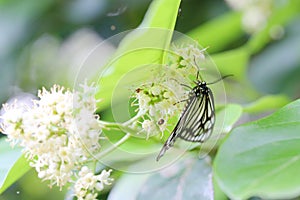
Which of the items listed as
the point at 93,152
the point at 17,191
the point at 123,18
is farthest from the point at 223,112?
the point at 123,18

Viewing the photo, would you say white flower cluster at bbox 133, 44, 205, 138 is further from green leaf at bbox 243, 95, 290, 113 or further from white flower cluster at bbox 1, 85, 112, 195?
green leaf at bbox 243, 95, 290, 113

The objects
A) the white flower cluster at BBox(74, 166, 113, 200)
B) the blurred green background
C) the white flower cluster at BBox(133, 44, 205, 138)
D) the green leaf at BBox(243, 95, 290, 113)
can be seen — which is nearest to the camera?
the white flower cluster at BBox(133, 44, 205, 138)

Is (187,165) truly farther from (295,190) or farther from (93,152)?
(295,190)

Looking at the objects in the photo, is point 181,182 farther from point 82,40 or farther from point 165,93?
point 82,40

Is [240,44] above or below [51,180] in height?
below

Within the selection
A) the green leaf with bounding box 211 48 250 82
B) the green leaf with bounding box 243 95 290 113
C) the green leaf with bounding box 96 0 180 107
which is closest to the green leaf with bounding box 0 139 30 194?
the green leaf with bounding box 96 0 180 107

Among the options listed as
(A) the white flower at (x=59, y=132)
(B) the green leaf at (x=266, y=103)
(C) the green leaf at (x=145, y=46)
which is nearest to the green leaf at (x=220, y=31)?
(B) the green leaf at (x=266, y=103)

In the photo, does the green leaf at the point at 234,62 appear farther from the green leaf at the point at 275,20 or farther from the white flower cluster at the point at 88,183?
the white flower cluster at the point at 88,183
